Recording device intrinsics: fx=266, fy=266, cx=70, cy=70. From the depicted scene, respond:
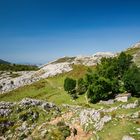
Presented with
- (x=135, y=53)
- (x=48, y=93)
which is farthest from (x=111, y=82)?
(x=135, y=53)

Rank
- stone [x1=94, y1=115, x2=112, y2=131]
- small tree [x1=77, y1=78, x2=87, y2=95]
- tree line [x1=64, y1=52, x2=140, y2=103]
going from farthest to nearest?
small tree [x1=77, y1=78, x2=87, y2=95] < tree line [x1=64, y1=52, x2=140, y2=103] < stone [x1=94, y1=115, x2=112, y2=131]

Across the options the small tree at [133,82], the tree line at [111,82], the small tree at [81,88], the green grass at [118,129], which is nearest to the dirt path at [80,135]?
the green grass at [118,129]

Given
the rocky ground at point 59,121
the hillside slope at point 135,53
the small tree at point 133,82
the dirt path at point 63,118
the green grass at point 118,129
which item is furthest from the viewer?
the hillside slope at point 135,53

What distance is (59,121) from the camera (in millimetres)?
50188

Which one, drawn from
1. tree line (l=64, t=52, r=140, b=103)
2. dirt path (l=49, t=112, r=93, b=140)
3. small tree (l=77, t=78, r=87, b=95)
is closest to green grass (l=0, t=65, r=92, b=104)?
small tree (l=77, t=78, r=87, b=95)

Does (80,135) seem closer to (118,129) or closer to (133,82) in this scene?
(118,129)

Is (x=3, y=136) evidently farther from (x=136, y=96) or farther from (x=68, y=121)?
(x=136, y=96)

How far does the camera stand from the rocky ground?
1670 inches


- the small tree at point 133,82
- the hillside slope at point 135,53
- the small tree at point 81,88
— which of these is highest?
the hillside slope at point 135,53

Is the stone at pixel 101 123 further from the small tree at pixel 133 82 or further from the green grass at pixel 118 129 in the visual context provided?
the small tree at pixel 133 82

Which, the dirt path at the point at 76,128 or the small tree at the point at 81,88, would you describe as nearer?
the dirt path at the point at 76,128

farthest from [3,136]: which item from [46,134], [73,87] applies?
[73,87]

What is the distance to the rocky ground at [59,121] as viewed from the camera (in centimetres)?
4241

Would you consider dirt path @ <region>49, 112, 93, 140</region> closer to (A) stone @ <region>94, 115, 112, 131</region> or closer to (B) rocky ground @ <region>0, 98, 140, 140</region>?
(B) rocky ground @ <region>0, 98, 140, 140</region>
